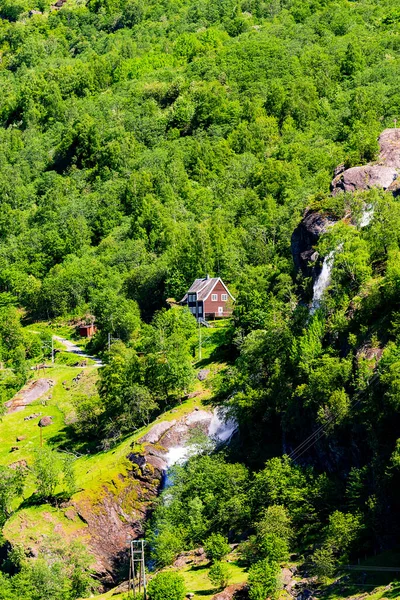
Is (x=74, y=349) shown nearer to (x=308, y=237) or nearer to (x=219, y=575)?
(x=308, y=237)

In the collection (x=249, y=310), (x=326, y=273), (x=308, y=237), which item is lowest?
(x=249, y=310)

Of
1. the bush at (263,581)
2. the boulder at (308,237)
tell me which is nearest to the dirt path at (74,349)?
the boulder at (308,237)

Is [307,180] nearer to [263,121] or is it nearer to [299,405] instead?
[263,121]

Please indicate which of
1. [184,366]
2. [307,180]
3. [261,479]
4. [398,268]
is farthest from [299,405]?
[307,180]

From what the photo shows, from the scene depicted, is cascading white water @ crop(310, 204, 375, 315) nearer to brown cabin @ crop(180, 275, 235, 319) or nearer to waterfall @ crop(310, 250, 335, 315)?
waterfall @ crop(310, 250, 335, 315)

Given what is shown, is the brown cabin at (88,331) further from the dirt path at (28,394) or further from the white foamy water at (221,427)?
the white foamy water at (221,427)

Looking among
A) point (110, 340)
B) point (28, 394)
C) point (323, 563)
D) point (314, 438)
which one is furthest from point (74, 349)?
point (323, 563)
